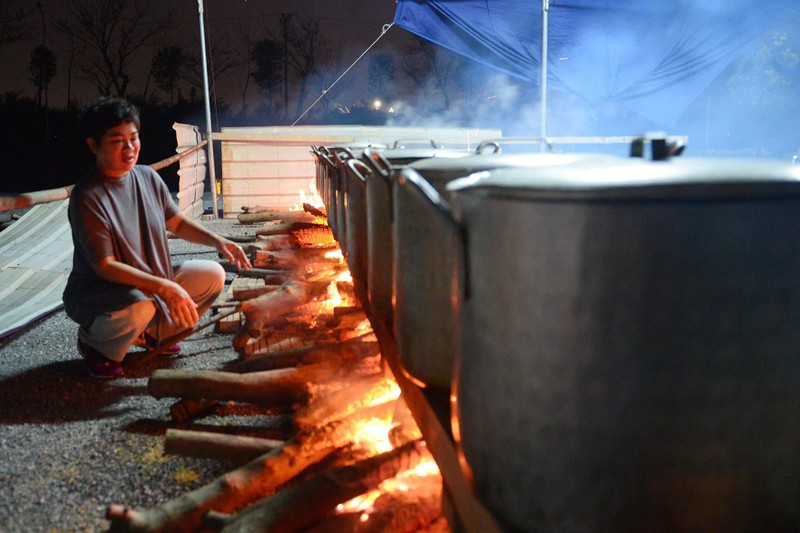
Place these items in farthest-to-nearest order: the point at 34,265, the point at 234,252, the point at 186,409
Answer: the point at 34,265
the point at 234,252
the point at 186,409

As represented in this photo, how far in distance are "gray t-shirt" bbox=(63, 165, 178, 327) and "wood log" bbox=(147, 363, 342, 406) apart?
753 millimetres

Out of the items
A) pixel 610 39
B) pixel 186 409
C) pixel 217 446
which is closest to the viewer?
pixel 217 446

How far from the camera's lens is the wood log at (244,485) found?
1948 millimetres

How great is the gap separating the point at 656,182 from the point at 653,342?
24 cm

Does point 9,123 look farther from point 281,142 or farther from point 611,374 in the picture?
point 611,374

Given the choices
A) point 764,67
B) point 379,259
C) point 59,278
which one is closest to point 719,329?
point 379,259

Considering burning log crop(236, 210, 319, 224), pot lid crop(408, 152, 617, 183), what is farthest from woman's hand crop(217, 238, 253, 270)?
burning log crop(236, 210, 319, 224)

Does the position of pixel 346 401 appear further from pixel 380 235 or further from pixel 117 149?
pixel 117 149

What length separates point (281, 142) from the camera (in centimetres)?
1108

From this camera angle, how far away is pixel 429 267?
171 cm

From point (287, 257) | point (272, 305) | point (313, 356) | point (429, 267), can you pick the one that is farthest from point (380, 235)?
point (287, 257)

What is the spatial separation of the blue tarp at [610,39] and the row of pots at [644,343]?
894 cm

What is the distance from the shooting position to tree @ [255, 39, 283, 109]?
34.0m

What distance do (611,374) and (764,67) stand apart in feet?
66.6
